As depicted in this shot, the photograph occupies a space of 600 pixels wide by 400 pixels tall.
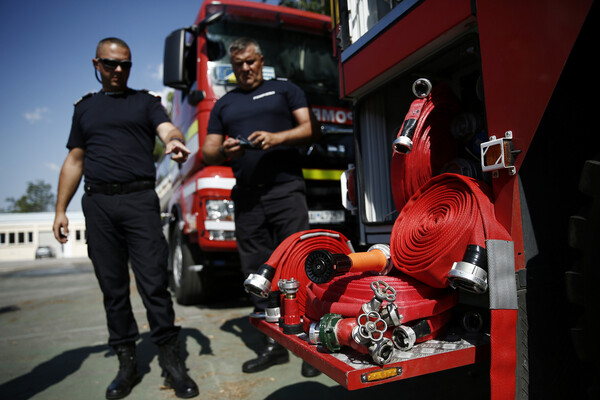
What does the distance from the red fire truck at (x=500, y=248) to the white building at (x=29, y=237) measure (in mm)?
47900

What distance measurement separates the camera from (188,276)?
4.87 m

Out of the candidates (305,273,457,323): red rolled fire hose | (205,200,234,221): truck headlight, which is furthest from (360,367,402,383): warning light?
(205,200,234,221): truck headlight

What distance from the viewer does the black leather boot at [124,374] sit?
2492mm

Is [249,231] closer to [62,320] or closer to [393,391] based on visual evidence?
[393,391]

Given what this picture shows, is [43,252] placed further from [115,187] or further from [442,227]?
[442,227]

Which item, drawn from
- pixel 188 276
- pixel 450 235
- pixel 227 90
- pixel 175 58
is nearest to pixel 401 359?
pixel 450 235

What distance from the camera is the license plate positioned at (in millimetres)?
3891

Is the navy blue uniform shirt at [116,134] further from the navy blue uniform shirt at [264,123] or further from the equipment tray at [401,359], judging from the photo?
the equipment tray at [401,359]

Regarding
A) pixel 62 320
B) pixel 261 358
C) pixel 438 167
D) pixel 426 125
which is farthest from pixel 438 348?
pixel 62 320

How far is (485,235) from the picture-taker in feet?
4.37

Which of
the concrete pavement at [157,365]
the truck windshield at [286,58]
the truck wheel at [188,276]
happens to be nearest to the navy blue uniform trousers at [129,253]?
the concrete pavement at [157,365]

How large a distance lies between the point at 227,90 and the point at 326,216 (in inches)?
62.0

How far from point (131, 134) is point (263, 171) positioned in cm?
88

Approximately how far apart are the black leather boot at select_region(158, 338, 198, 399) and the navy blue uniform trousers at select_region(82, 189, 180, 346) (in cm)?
7
